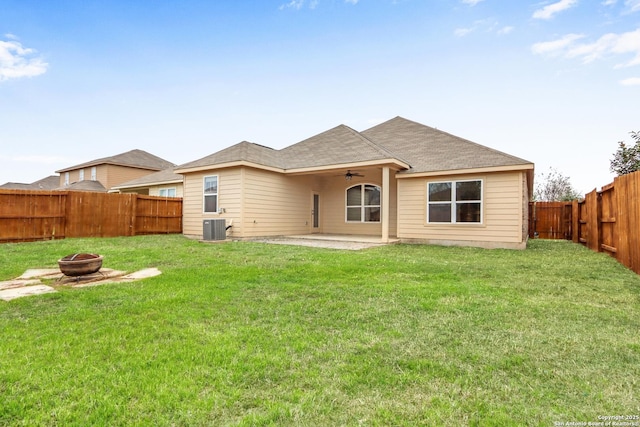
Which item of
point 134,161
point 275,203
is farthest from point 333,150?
point 134,161

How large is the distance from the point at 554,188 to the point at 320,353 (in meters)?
32.9

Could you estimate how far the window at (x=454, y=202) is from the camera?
33.9ft

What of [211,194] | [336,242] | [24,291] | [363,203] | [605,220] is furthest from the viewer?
[363,203]

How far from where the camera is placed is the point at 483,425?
166 centimetres

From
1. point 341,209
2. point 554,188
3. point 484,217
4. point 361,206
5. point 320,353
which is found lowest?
point 320,353

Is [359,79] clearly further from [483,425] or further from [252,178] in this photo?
[483,425]

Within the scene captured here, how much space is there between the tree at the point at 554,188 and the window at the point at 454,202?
22.5m

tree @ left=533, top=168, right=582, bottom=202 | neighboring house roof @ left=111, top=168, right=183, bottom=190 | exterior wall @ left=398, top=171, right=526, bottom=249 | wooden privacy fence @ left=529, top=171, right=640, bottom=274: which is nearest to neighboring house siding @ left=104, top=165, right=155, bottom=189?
neighboring house roof @ left=111, top=168, right=183, bottom=190

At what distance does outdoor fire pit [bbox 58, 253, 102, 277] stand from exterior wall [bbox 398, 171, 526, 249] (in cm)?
932

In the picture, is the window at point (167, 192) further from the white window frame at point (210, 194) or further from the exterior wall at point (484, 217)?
the exterior wall at point (484, 217)

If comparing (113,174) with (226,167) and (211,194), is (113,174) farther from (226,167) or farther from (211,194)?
(226,167)

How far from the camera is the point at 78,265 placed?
4.77 meters

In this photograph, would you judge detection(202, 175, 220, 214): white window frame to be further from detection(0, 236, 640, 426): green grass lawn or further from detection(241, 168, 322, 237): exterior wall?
detection(0, 236, 640, 426): green grass lawn

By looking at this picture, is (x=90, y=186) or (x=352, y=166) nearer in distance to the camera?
(x=352, y=166)
